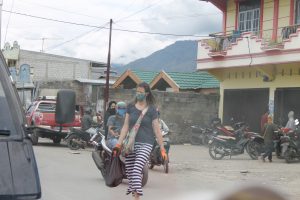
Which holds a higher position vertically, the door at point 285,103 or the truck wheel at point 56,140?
the door at point 285,103

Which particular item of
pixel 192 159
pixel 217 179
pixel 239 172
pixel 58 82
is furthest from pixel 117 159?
pixel 58 82

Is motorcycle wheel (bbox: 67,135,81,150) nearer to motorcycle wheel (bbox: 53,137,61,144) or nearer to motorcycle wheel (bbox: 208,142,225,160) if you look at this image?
motorcycle wheel (bbox: 53,137,61,144)

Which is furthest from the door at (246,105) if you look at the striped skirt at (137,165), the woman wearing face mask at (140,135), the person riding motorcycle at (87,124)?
the striped skirt at (137,165)

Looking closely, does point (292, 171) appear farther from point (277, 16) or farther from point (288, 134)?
point (277, 16)

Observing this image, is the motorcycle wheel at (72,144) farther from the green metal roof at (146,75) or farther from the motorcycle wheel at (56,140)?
the green metal roof at (146,75)

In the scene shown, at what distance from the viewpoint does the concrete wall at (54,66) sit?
48.9 meters

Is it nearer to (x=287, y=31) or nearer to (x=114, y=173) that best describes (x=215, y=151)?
(x=287, y=31)

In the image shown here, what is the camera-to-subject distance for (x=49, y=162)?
1323 centimetres

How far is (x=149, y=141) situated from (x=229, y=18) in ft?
53.5

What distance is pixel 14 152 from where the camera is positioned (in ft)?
10.4

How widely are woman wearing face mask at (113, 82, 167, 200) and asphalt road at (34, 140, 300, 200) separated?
0.49 metres

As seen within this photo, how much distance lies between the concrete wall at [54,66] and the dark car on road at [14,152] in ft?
149

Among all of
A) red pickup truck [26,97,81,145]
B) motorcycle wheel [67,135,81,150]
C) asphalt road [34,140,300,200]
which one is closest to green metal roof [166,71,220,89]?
red pickup truck [26,97,81,145]

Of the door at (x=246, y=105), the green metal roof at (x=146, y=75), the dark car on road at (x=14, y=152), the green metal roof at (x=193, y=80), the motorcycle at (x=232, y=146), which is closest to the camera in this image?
the dark car on road at (x=14, y=152)
